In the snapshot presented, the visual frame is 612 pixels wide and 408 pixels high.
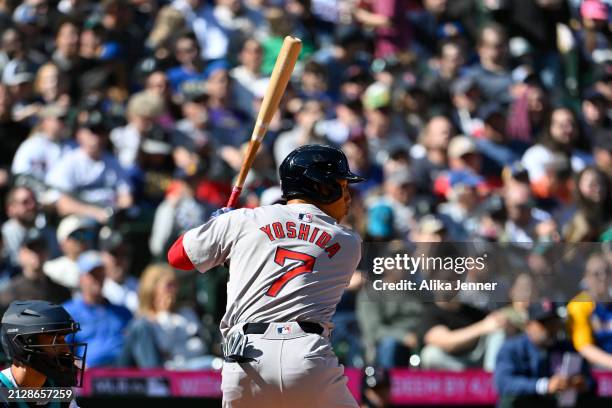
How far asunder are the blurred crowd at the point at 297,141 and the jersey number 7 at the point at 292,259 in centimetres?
301

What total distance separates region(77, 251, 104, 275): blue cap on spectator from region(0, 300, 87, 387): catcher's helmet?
4.09 m

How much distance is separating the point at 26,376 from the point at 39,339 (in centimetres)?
15

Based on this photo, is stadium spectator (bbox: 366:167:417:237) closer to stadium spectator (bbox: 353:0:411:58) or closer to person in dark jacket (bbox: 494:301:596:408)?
person in dark jacket (bbox: 494:301:596:408)

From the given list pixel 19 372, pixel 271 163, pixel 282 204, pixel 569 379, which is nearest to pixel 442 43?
pixel 271 163

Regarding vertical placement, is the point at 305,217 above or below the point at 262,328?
above

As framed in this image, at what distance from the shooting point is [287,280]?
4.95m

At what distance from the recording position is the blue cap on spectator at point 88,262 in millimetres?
8742

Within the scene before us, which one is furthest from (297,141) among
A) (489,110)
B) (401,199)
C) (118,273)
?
(118,273)

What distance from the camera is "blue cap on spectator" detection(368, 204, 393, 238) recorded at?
9.41m

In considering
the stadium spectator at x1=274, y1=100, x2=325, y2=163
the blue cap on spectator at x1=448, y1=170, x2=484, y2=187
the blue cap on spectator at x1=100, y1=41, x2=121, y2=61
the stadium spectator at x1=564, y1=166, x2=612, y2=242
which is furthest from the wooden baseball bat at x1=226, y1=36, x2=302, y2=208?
the blue cap on spectator at x1=100, y1=41, x2=121, y2=61

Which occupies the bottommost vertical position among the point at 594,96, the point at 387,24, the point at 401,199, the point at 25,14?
the point at 594,96

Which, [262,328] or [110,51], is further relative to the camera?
[110,51]

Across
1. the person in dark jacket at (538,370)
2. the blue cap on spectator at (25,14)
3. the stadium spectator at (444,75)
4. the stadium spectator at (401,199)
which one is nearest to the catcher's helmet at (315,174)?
the person in dark jacket at (538,370)

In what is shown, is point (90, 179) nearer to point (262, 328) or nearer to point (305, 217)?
point (305, 217)
